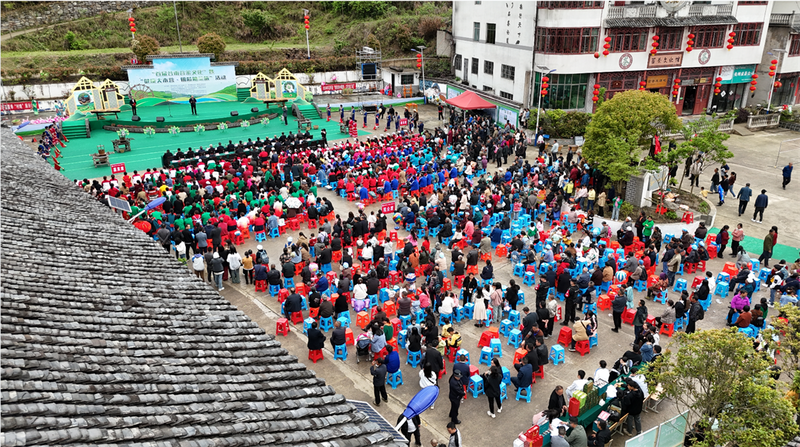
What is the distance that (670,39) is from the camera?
38531 millimetres

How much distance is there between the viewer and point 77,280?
10.5 meters

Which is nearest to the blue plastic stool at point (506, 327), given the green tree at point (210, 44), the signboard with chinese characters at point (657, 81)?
the signboard with chinese characters at point (657, 81)

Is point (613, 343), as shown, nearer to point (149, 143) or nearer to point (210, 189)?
point (210, 189)

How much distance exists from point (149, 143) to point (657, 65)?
33.5 m

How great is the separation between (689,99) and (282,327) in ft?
124

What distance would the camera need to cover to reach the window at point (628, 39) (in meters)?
37.0

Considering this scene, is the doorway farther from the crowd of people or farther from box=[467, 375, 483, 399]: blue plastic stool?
box=[467, 375, 483, 399]: blue plastic stool

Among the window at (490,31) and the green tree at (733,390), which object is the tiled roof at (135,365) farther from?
the window at (490,31)

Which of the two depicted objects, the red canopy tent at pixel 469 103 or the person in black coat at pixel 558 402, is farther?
the red canopy tent at pixel 469 103

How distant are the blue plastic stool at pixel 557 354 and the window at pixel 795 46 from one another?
130ft

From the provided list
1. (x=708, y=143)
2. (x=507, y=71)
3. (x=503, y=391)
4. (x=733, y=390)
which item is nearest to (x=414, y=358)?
(x=503, y=391)

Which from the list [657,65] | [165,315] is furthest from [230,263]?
[657,65]

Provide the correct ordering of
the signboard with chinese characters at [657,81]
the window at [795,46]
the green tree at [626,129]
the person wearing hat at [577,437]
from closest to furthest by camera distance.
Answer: the person wearing hat at [577,437], the green tree at [626,129], the signboard with chinese characters at [657,81], the window at [795,46]

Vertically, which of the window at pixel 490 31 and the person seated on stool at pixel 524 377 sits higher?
the window at pixel 490 31
